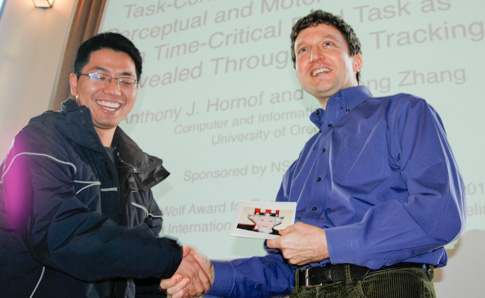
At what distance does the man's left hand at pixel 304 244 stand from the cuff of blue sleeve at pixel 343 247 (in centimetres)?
3

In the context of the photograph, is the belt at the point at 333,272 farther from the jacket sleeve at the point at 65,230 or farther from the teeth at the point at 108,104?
the teeth at the point at 108,104

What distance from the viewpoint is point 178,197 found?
3264 mm

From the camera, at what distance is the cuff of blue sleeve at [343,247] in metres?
1.50

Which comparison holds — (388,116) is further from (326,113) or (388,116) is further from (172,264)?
(172,264)

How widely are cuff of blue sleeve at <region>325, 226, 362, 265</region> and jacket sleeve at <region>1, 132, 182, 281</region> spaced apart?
25.0 inches

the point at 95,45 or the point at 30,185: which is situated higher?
the point at 95,45

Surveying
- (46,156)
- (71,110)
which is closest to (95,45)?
(71,110)

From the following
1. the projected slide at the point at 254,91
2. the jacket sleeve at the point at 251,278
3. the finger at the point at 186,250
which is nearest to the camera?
the jacket sleeve at the point at 251,278

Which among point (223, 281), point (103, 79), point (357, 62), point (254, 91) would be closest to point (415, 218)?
point (223, 281)

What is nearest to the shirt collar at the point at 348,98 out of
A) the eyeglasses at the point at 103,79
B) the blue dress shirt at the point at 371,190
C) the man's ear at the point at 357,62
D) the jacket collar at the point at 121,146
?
the blue dress shirt at the point at 371,190

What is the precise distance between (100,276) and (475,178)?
1956 mm

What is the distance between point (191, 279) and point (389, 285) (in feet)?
2.74

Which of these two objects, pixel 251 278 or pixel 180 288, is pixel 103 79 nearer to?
pixel 180 288

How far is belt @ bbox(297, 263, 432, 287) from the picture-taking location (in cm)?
155
